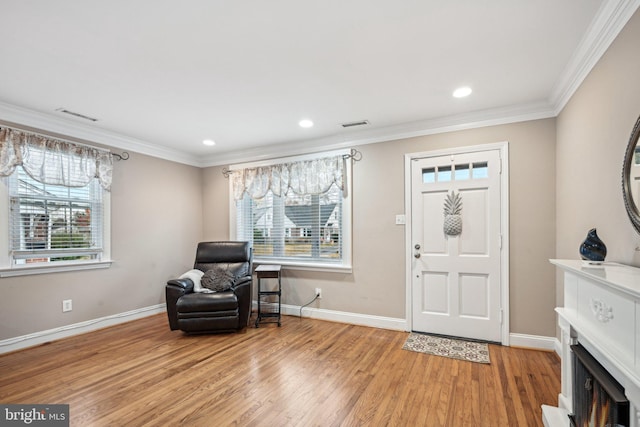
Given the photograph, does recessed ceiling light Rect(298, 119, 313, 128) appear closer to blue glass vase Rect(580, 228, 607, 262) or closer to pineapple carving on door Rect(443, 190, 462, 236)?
pineapple carving on door Rect(443, 190, 462, 236)

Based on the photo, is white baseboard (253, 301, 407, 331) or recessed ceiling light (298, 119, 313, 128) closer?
recessed ceiling light (298, 119, 313, 128)

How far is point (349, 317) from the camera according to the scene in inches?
151

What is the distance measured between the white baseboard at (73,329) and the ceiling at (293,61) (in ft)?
7.29

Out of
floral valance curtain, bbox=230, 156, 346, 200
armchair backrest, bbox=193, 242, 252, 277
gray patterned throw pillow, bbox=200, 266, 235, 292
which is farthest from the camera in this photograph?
armchair backrest, bbox=193, 242, 252, 277

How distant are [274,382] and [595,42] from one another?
327 centimetres

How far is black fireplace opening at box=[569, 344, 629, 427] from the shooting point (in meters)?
1.14

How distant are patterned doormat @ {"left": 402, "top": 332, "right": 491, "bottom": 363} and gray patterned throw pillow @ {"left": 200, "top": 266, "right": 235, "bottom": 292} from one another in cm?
224

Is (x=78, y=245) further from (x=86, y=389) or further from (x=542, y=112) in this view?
(x=542, y=112)

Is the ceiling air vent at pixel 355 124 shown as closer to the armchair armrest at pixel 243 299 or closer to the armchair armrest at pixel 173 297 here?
the armchair armrest at pixel 243 299

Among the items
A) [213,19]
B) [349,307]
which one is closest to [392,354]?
[349,307]

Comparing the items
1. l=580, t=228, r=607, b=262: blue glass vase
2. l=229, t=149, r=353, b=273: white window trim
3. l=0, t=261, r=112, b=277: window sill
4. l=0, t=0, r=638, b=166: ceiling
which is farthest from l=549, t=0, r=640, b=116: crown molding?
l=0, t=261, r=112, b=277: window sill

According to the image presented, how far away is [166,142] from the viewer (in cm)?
421

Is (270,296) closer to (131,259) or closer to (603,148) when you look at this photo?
(131,259)

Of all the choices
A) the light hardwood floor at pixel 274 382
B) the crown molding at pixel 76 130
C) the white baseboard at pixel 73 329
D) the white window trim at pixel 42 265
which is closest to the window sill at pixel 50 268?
the white window trim at pixel 42 265
